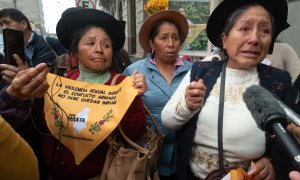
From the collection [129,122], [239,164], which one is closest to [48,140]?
[129,122]

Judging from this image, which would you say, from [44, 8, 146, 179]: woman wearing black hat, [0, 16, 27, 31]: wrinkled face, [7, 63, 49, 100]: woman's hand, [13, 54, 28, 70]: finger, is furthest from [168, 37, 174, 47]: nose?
[0, 16, 27, 31]: wrinkled face

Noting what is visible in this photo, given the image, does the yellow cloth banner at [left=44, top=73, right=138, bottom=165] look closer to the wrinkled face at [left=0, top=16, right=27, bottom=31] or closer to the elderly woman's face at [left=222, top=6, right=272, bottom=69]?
the elderly woman's face at [left=222, top=6, right=272, bottom=69]

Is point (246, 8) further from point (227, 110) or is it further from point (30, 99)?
point (30, 99)

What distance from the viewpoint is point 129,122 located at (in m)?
1.88

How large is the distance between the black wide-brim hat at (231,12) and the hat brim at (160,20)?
903 millimetres

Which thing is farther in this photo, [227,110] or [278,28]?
[278,28]

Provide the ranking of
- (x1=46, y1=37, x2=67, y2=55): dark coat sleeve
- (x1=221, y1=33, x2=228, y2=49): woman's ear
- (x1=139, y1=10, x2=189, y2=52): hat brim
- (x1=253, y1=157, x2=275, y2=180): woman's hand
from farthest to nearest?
1. (x1=46, y1=37, x2=67, y2=55): dark coat sleeve
2. (x1=139, y1=10, x2=189, y2=52): hat brim
3. (x1=221, y1=33, x2=228, y2=49): woman's ear
4. (x1=253, y1=157, x2=275, y2=180): woman's hand

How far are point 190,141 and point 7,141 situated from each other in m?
1.12

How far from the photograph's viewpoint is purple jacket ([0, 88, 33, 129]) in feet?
4.91

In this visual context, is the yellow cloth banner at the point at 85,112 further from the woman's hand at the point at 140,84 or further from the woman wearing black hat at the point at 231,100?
the woman wearing black hat at the point at 231,100

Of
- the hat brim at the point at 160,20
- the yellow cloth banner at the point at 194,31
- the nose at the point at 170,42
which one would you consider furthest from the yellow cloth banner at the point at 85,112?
the yellow cloth banner at the point at 194,31

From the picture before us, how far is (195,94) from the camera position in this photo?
5.05 feet

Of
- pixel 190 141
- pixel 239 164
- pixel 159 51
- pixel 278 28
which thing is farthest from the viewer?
pixel 159 51

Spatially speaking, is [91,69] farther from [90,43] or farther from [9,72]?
[9,72]
